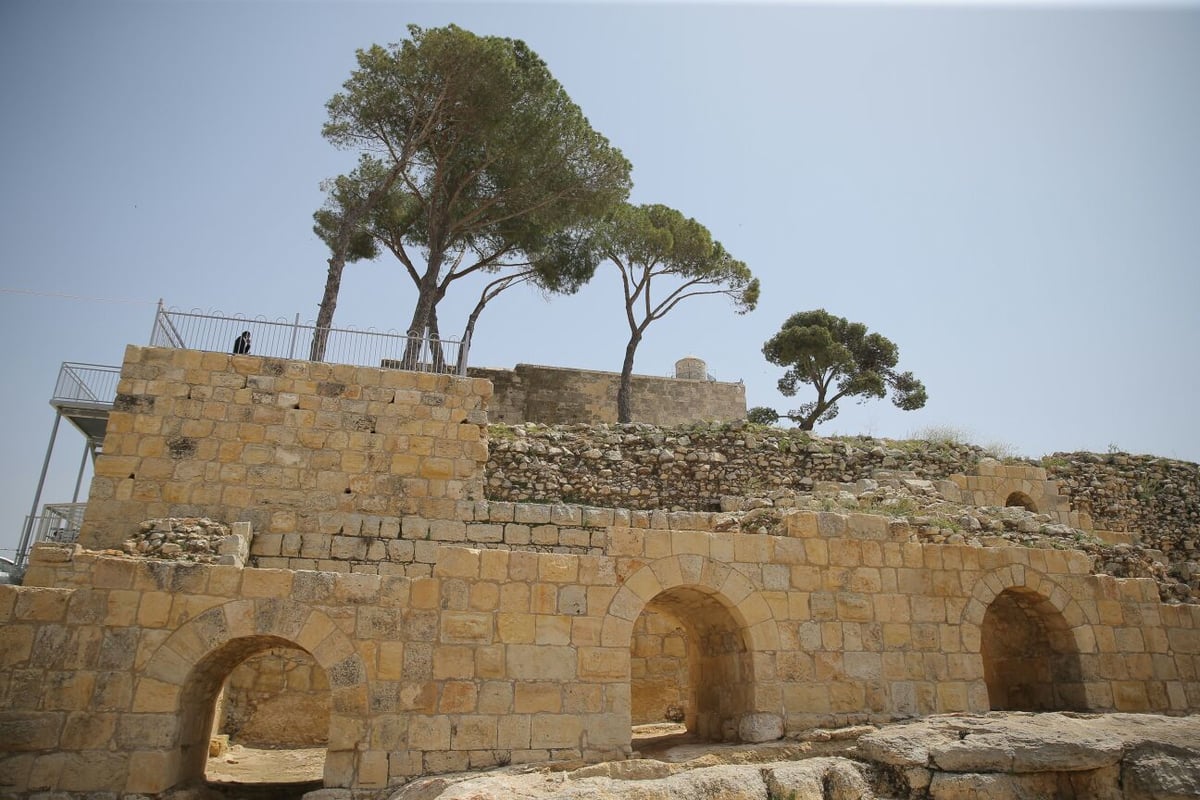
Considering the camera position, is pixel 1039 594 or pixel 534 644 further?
pixel 1039 594

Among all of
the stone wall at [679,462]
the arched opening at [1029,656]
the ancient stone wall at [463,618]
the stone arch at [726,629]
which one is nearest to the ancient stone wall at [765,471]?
the stone wall at [679,462]

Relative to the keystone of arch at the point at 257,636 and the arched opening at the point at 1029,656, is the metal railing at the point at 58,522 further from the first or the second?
the arched opening at the point at 1029,656

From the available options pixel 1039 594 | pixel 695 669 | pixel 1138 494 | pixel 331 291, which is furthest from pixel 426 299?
pixel 1138 494

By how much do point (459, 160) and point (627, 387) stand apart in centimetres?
791

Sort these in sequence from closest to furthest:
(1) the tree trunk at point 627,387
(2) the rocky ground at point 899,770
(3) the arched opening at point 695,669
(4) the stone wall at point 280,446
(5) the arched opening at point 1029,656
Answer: (2) the rocky ground at point 899,770, (3) the arched opening at point 695,669, (5) the arched opening at point 1029,656, (4) the stone wall at point 280,446, (1) the tree trunk at point 627,387

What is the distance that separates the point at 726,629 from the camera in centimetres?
828

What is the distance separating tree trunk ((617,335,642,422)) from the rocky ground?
14.6m

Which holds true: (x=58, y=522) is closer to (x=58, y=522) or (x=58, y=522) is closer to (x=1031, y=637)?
(x=58, y=522)

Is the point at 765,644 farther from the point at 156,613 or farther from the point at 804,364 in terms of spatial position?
the point at 804,364

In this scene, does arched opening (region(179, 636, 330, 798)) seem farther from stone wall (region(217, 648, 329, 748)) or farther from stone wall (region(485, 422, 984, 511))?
stone wall (region(485, 422, 984, 511))

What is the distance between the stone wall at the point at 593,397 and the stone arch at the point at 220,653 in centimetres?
1455

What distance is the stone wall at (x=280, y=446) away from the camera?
35.0 ft

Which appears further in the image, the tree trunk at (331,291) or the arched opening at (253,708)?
the tree trunk at (331,291)

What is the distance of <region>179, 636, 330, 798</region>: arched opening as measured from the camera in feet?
23.0
